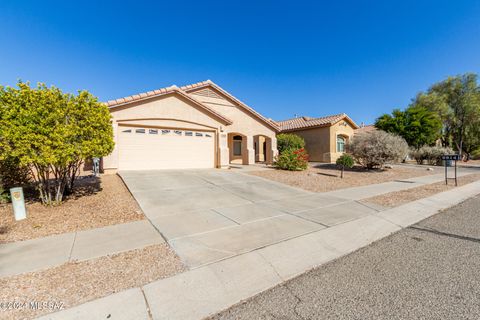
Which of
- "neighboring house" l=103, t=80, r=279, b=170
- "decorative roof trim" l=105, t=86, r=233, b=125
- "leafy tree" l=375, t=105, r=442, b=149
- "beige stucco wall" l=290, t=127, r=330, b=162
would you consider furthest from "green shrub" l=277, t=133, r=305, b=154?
"leafy tree" l=375, t=105, r=442, b=149

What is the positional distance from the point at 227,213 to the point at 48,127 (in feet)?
17.2

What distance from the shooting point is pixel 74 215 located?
17.5 feet

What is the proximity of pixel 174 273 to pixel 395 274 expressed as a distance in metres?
3.29

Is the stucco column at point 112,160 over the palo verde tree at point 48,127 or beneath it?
beneath

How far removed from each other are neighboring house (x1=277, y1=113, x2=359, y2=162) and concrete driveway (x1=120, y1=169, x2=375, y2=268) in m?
13.2

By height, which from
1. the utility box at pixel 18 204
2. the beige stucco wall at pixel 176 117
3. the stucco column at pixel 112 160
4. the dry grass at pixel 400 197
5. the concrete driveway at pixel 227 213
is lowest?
the dry grass at pixel 400 197

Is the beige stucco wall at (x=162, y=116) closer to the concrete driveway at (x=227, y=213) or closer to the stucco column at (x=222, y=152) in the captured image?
the stucco column at (x=222, y=152)

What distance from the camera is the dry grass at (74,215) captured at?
4.42 metres

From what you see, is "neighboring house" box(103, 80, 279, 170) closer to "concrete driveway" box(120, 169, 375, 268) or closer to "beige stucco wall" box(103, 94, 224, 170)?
"beige stucco wall" box(103, 94, 224, 170)

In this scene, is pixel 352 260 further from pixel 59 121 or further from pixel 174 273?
pixel 59 121

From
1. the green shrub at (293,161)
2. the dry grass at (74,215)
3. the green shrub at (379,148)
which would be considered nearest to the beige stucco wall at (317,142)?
the green shrub at (379,148)

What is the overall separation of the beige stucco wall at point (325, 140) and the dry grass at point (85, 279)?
20176 millimetres

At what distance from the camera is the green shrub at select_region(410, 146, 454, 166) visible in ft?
74.0

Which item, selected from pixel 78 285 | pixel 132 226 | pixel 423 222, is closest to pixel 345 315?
pixel 78 285
